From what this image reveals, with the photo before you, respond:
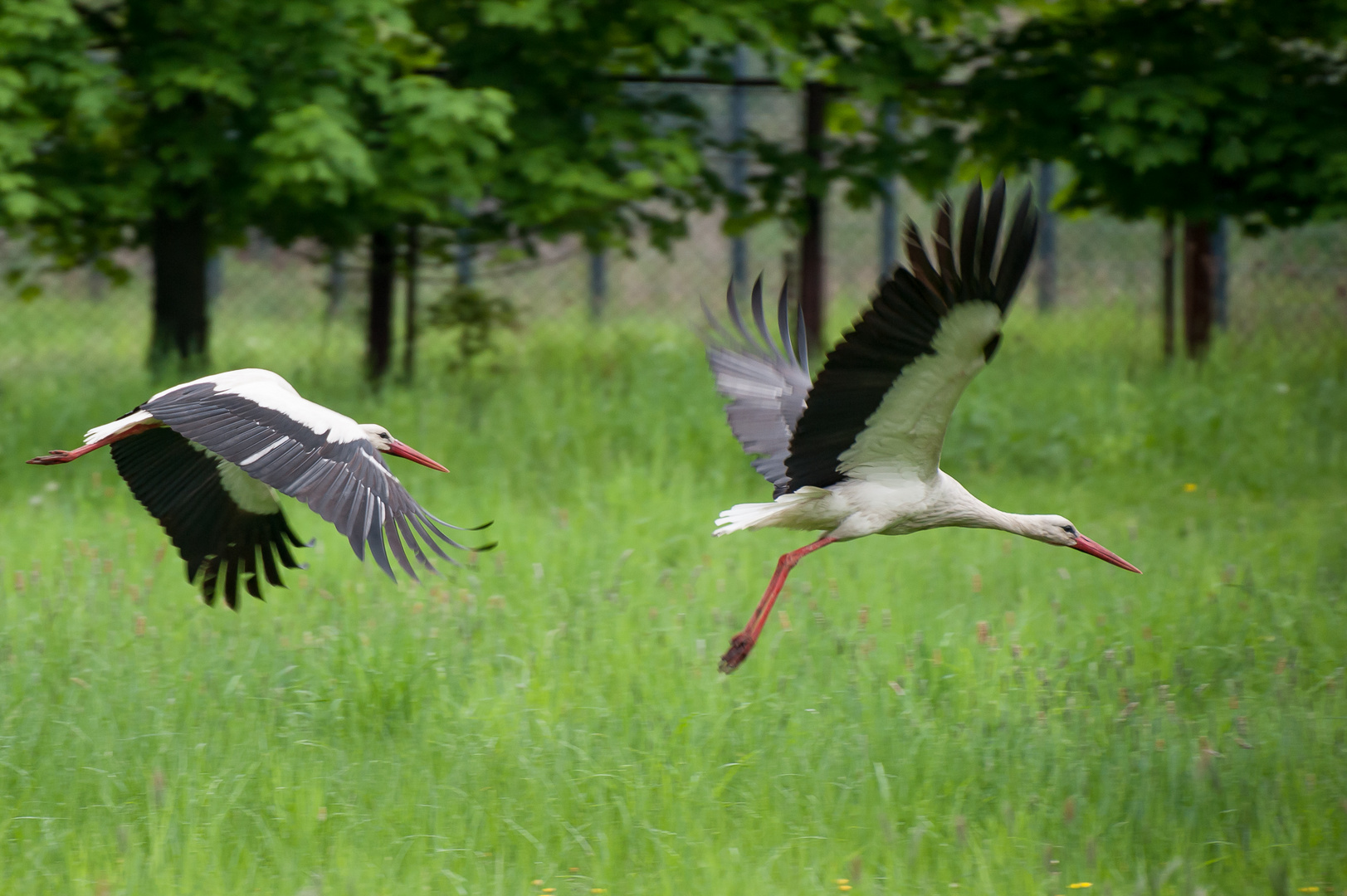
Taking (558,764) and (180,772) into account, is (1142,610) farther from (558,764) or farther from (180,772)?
(180,772)

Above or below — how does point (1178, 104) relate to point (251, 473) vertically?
above

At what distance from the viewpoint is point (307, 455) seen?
12.0ft

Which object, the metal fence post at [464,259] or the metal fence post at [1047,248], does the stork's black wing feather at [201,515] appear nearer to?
the metal fence post at [464,259]

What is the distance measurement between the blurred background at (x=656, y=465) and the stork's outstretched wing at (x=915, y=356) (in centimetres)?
63

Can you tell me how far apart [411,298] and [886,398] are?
17.7 feet

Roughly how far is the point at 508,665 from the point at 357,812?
39.9 inches

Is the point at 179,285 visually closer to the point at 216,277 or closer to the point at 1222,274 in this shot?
the point at 216,277

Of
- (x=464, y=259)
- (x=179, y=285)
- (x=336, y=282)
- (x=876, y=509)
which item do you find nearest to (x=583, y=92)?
(x=464, y=259)

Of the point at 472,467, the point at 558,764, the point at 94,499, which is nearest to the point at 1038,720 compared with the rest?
the point at 558,764

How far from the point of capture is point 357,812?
3.18 m

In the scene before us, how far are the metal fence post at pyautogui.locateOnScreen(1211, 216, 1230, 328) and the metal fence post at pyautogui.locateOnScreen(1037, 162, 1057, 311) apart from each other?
4.31 ft

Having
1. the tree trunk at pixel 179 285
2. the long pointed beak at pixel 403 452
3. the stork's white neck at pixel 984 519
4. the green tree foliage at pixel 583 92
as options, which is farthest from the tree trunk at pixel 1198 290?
the long pointed beak at pixel 403 452

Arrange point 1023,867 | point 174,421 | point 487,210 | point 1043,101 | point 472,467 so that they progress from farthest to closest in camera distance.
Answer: point 487,210 → point 1043,101 → point 472,467 → point 174,421 → point 1023,867

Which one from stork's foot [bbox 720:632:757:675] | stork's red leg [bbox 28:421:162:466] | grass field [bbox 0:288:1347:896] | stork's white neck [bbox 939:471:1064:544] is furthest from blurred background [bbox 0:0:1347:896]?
stork's red leg [bbox 28:421:162:466]
